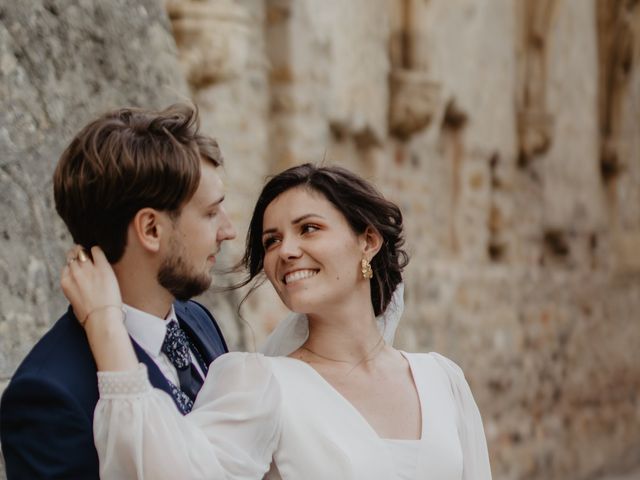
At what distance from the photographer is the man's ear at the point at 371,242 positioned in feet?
8.39

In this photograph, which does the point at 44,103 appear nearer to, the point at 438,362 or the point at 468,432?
the point at 438,362

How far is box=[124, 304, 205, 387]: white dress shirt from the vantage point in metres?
2.35

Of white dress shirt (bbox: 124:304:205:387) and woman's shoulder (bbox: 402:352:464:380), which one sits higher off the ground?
white dress shirt (bbox: 124:304:205:387)

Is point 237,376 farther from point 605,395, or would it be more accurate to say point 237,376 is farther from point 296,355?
point 605,395

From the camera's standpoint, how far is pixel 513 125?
986 centimetres

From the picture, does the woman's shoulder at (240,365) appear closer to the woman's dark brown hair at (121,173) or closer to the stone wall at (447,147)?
the woman's dark brown hair at (121,173)

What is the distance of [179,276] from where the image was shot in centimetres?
236

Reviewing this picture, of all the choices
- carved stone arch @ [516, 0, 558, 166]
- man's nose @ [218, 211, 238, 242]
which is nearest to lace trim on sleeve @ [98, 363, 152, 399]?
man's nose @ [218, 211, 238, 242]

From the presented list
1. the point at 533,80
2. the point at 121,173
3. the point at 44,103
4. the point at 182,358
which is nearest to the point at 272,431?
the point at 182,358

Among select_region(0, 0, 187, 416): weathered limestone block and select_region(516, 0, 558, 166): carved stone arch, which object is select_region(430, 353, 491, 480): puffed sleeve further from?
select_region(516, 0, 558, 166): carved stone arch

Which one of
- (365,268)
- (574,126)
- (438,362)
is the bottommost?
(574,126)

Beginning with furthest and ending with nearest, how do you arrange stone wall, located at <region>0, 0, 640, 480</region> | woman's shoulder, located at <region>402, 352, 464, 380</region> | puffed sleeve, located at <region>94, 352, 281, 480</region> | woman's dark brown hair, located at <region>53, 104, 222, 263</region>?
1. stone wall, located at <region>0, 0, 640, 480</region>
2. woman's shoulder, located at <region>402, 352, 464, 380</region>
3. woman's dark brown hair, located at <region>53, 104, 222, 263</region>
4. puffed sleeve, located at <region>94, 352, 281, 480</region>

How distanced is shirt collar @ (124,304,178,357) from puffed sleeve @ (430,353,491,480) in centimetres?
59

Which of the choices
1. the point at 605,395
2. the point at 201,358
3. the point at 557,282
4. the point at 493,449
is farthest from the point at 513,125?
the point at 201,358
